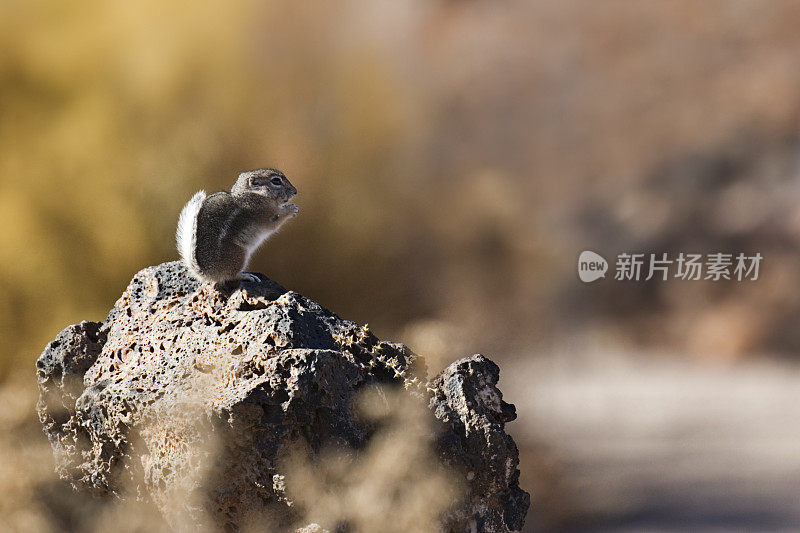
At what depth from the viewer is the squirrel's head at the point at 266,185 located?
216 cm

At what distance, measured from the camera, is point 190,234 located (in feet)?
6.85

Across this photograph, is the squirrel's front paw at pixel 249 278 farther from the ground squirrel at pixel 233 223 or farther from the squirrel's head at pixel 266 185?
the squirrel's head at pixel 266 185

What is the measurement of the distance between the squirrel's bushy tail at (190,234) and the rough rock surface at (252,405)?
0.07 metres

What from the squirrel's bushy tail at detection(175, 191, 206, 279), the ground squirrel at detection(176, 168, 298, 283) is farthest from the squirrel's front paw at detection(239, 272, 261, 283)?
the squirrel's bushy tail at detection(175, 191, 206, 279)

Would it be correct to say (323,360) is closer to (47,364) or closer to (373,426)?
(373,426)

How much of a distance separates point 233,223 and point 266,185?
128mm

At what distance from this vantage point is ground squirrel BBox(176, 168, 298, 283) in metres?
2.07

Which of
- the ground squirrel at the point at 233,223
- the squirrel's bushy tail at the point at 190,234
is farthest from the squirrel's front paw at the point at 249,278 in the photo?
the squirrel's bushy tail at the point at 190,234

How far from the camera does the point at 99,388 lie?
6.75 ft

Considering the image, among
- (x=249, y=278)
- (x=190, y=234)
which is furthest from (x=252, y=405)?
(x=190, y=234)

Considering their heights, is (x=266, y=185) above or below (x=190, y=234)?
above

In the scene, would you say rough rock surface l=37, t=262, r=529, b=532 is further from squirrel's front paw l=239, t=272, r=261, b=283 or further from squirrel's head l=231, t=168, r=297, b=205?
squirrel's head l=231, t=168, r=297, b=205

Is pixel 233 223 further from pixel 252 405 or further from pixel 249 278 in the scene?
pixel 252 405

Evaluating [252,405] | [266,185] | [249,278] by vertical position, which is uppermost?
[266,185]
